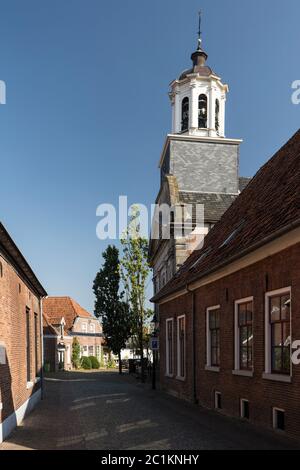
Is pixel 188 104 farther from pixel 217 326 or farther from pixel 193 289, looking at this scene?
pixel 217 326

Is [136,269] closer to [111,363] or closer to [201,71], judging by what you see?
[201,71]

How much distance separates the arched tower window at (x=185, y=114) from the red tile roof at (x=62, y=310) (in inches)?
1208

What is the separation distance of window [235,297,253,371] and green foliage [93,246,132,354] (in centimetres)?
2866

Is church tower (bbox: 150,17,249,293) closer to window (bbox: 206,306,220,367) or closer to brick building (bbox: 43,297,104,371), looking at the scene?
window (bbox: 206,306,220,367)

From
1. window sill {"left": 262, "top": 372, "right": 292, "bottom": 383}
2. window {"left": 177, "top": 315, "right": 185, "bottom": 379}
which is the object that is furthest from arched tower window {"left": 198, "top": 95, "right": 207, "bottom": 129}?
window sill {"left": 262, "top": 372, "right": 292, "bottom": 383}

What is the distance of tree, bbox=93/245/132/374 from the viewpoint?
1615 inches

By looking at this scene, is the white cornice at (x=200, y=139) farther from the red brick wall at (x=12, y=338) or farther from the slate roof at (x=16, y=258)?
the red brick wall at (x=12, y=338)

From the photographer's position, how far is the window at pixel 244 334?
11398 millimetres

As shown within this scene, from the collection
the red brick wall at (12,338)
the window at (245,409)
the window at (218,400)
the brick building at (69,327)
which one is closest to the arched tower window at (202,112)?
the red brick wall at (12,338)

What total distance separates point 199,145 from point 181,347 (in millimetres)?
13135

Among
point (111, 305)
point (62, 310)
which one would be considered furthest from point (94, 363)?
point (111, 305)

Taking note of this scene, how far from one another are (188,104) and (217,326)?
55.8ft
